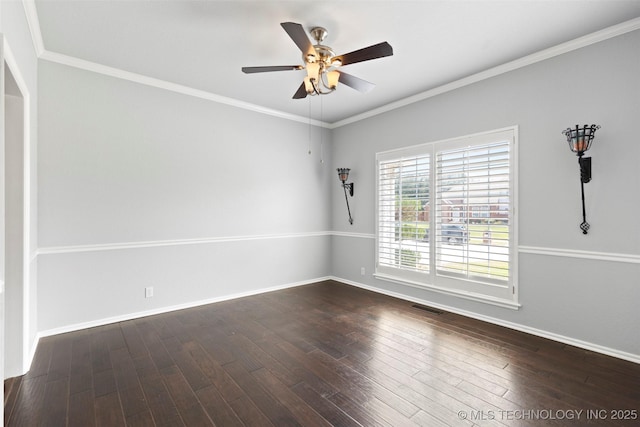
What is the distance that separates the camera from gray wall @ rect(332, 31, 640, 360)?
8.74ft

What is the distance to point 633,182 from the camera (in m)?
2.63

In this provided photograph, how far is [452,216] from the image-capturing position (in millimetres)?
3834

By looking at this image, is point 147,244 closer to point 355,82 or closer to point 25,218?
point 25,218

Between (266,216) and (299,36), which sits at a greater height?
(299,36)

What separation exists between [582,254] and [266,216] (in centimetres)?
390

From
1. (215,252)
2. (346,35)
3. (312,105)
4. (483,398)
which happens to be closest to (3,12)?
(346,35)

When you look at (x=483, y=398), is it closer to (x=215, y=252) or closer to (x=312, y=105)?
(x=215, y=252)

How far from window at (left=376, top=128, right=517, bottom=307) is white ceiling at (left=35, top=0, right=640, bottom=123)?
3.19 feet

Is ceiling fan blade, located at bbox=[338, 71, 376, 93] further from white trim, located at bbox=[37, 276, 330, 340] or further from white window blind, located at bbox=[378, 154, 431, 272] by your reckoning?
white trim, located at bbox=[37, 276, 330, 340]

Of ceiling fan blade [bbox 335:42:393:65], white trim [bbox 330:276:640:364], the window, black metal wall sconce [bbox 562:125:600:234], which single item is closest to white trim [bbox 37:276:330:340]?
the window

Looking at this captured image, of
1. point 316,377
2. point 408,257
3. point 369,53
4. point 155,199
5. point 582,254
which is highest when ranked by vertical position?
point 369,53

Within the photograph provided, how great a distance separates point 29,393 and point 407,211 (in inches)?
167

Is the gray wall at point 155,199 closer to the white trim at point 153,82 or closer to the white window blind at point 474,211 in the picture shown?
A: the white trim at point 153,82

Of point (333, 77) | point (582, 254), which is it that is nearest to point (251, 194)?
point (333, 77)
